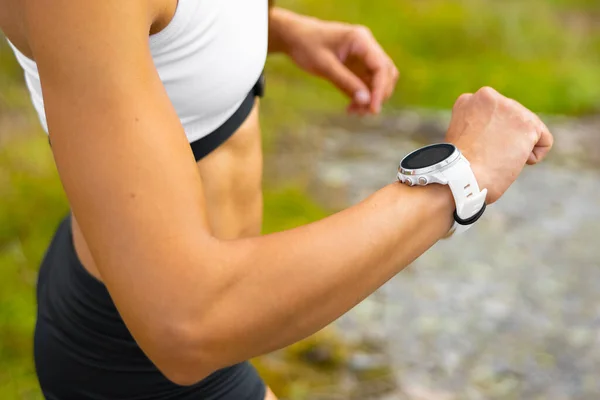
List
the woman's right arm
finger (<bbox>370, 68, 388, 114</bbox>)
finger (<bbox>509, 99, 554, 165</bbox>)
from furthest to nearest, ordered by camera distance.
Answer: finger (<bbox>370, 68, 388, 114</bbox>), finger (<bbox>509, 99, 554, 165</bbox>), the woman's right arm

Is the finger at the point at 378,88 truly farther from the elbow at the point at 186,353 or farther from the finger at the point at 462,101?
the elbow at the point at 186,353

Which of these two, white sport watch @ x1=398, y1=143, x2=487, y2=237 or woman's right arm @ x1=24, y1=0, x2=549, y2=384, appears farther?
white sport watch @ x1=398, y1=143, x2=487, y2=237

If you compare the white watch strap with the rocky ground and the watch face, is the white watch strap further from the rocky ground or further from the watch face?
the rocky ground

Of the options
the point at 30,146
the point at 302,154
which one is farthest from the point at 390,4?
the point at 30,146

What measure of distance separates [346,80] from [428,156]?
686 mm

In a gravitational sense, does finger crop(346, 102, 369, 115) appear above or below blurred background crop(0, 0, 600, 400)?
above

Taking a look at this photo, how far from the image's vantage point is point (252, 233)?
4.25 ft

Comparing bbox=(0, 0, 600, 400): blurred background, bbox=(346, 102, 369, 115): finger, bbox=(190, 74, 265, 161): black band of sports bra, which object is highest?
bbox=(190, 74, 265, 161): black band of sports bra

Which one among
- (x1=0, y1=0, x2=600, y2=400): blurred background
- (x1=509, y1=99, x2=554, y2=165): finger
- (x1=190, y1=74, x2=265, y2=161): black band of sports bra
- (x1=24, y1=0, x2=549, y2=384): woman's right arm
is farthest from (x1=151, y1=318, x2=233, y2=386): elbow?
(x1=0, y1=0, x2=600, y2=400): blurred background

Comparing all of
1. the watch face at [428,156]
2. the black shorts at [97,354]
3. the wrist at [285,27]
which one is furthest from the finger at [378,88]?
the watch face at [428,156]

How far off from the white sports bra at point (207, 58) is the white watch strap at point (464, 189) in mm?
294

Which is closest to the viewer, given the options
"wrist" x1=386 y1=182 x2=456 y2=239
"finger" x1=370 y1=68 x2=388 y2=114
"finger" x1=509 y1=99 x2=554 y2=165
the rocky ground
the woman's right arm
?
the woman's right arm

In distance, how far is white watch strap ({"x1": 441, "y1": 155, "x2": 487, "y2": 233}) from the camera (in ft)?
2.66

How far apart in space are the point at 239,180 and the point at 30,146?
8.55 feet
